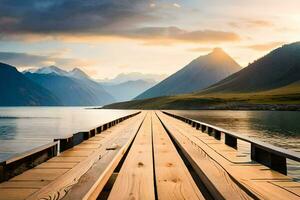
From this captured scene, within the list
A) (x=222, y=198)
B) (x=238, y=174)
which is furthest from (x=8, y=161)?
(x=238, y=174)

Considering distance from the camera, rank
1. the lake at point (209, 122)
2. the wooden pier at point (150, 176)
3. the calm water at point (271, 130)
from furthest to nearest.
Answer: the lake at point (209, 122) → the calm water at point (271, 130) → the wooden pier at point (150, 176)

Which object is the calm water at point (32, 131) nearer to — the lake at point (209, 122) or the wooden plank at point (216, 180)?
the lake at point (209, 122)

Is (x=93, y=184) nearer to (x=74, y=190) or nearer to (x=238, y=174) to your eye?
(x=74, y=190)

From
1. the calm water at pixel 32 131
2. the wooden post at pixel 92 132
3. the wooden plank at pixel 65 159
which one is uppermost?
the wooden post at pixel 92 132

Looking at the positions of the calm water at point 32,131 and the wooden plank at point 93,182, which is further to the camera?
the calm water at point 32,131

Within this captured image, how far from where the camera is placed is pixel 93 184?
5.79 meters

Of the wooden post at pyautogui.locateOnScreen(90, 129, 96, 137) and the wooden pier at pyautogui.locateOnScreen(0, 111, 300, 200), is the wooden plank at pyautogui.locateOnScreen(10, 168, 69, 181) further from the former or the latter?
the wooden post at pyautogui.locateOnScreen(90, 129, 96, 137)

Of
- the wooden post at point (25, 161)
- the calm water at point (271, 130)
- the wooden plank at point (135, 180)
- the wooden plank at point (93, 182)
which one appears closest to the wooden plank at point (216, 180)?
the wooden plank at point (135, 180)

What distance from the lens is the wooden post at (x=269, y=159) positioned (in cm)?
838

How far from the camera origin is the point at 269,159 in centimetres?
890

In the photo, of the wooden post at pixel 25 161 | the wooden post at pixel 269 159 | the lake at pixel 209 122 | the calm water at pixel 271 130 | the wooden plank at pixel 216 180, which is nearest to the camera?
the wooden plank at pixel 216 180

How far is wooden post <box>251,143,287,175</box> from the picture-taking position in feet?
27.5

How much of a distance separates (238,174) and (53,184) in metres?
3.85

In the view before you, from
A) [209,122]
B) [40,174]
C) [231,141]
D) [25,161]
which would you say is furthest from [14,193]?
[209,122]
